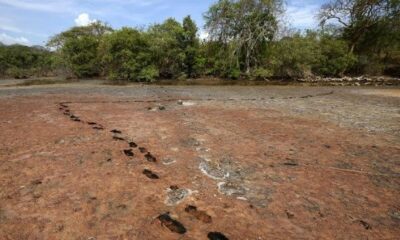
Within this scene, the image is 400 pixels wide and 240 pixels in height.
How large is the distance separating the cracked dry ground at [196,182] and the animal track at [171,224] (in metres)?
0.01

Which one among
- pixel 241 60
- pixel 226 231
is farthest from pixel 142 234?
pixel 241 60

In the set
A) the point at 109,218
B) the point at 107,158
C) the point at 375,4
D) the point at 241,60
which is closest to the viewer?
the point at 109,218

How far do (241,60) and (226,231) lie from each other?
26.9 metres

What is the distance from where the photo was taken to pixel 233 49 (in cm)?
2736

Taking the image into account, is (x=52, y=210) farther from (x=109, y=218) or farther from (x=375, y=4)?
(x=375, y=4)

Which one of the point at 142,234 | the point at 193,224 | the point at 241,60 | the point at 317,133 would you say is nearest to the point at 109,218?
the point at 142,234

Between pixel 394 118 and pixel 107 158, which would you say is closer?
pixel 107 158

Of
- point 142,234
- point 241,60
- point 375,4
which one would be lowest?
point 142,234

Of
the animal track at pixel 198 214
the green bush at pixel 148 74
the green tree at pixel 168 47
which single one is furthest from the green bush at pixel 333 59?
the animal track at pixel 198 214

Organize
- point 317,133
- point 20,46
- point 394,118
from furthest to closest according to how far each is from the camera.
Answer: point 20,46 → point 394,118 → point 317,133

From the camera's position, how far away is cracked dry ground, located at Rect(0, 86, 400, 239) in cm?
281

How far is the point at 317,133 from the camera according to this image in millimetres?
6191

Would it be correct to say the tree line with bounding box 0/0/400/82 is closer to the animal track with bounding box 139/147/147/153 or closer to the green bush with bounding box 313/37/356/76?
→ the green bush with bounding box 313/37/356/76

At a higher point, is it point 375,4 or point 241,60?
point 375,4
